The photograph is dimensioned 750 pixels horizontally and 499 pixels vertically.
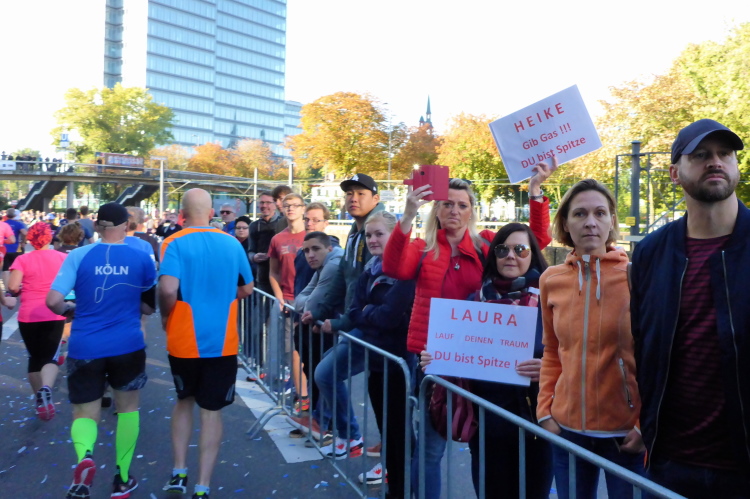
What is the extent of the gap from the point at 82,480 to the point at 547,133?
344cm

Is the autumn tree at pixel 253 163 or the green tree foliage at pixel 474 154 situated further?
the autumn tree at pixel 253 163

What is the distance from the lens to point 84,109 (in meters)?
69.7

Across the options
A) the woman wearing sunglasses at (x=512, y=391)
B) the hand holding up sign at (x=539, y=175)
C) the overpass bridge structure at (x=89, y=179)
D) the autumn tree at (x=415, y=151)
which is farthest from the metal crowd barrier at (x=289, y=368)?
the overpass bridge structure at (x=89, y=179)

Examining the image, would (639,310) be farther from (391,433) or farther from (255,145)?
(255,145)

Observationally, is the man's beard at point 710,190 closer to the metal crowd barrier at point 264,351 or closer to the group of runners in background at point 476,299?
the group of runners in background at point 476,299

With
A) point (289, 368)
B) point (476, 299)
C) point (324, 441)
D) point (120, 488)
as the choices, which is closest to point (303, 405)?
point (289, 368)

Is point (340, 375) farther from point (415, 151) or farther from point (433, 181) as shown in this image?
point (415, 151)

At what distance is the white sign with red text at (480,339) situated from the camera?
120 inches

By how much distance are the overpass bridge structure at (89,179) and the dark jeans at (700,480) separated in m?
56.2

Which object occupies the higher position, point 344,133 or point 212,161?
point 212,161

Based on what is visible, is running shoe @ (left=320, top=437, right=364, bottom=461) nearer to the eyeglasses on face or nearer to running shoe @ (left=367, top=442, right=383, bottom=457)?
running shoe @ (left=367, top=442, right=383, bottom=457)

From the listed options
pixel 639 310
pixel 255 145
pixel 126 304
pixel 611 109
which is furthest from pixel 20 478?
pixel 255 145

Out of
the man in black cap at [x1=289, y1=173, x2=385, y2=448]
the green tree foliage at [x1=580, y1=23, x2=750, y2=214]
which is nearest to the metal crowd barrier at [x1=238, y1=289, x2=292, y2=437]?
the man in black cap at [x1=289, y1=173, x2=385, y2=448]

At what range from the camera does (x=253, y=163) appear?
81438 millimetres
